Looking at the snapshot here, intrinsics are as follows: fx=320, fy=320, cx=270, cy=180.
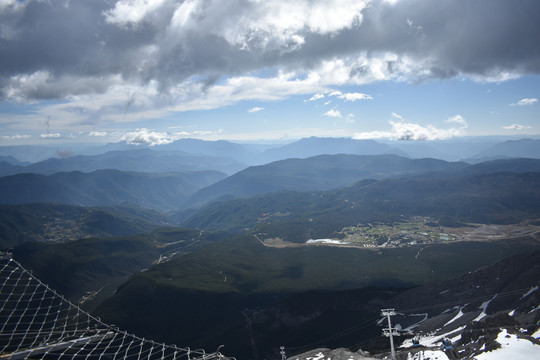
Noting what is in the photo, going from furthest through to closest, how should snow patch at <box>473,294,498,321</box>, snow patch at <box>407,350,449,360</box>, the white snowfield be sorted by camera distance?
snow patch at <box>473,294,498,321</box> < snow patch at <box>407,350,449,360</box> < the white snowfield

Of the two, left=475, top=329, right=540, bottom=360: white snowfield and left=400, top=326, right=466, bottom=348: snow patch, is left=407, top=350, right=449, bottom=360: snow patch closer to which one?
left=475, top=329, right=540, bottom=360: white snowfield

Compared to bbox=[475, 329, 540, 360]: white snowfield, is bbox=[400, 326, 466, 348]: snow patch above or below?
below

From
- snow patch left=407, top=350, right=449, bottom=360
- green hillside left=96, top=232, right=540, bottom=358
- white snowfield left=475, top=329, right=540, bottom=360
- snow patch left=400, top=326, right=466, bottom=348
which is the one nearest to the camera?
white snowfield left=475, top=329, right=540, bottom=360

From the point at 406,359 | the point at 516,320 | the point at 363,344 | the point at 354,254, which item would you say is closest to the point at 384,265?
the point at 354,254

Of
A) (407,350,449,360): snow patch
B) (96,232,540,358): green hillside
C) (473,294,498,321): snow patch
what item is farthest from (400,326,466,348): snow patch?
(96,232,540,358): green hillside

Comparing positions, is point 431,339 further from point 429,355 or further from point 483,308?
point 429,355

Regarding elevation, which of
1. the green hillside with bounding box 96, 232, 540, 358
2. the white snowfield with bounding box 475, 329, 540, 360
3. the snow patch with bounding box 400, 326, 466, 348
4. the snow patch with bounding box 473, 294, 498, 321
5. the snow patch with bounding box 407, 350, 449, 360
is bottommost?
the green hillside with bounding box 96, 232, 540, 358

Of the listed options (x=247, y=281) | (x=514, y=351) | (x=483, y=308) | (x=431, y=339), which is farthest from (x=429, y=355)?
(x=247, y=281)

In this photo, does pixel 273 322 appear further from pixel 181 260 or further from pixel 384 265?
pixel 181 260

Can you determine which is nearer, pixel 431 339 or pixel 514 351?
pixel 514 351
